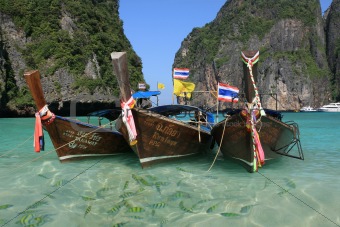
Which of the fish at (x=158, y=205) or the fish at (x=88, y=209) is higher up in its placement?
the fish at (x=88, y=209)

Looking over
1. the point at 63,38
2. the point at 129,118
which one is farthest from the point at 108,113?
the point at 63,38

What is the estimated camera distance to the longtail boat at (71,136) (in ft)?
27.4

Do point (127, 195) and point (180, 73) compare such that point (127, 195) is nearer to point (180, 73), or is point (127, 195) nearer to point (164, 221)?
point (164, 221)

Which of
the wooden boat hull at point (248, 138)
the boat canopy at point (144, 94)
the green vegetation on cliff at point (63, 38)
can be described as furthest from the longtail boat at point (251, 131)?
the green vegetation on cliff at point (63, 38)

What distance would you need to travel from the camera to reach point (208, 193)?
712 cm

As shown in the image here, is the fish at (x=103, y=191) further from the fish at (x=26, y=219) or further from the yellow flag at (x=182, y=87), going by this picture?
the yellow flag at (x=182, y=87)

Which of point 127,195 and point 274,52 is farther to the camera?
point 274,52

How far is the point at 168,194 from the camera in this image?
7.04 m

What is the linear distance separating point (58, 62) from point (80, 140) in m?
39.4

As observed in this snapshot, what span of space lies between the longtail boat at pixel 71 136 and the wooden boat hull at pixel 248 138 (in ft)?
11.4

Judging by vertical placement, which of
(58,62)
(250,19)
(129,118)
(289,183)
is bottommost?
(289,183)

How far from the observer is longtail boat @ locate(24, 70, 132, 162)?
8344 mm

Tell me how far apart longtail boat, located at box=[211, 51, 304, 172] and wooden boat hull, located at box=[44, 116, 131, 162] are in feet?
11.9

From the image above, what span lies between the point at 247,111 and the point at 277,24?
122923 millimetres
